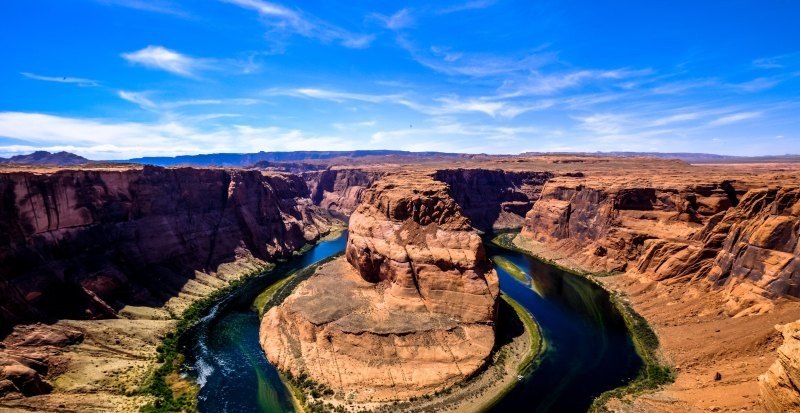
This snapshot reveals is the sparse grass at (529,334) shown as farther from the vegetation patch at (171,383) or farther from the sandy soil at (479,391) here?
the vegetation patch at (171,383)

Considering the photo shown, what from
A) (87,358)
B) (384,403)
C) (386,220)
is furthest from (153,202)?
(384,403)

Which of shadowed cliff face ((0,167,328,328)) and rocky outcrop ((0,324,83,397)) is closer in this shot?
rocky outcrop ((0,324,83,397))

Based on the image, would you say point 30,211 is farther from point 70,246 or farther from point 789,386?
point 789,386

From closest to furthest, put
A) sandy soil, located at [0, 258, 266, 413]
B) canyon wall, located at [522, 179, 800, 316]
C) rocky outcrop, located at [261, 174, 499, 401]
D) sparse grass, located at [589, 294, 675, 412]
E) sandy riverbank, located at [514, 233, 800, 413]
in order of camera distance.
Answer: sandy riverbank, located at [514, 233, 800, 413]
sandy soil, located at [0, 258, 266, 413]
sparse grass, located at [589, 294, 675, 412]
rocky outcrop, located at [261, 174, 499, 401]
canyon wall, located at [522, 179, 800, 316]

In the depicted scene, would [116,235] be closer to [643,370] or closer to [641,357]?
[643,370]

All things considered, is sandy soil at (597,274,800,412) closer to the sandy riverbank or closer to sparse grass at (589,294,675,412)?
the sandy riverbank

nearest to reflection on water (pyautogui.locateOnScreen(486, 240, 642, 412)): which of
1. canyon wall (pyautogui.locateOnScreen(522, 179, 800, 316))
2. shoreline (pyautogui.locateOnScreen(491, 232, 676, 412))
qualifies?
shoreline (pyautogui.locateOnScreen(491, 232, 676, 412))
